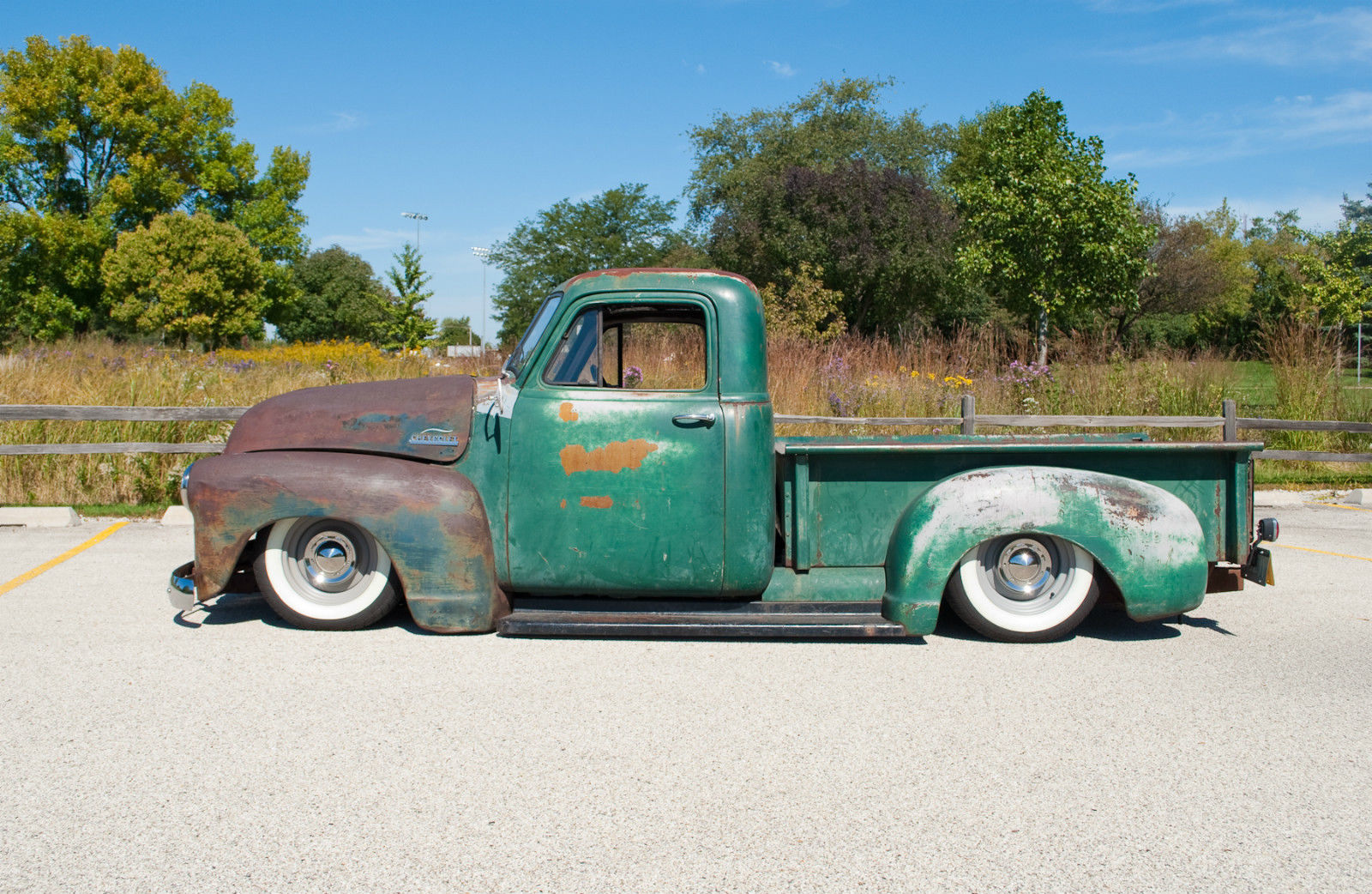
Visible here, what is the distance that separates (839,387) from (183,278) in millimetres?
35285

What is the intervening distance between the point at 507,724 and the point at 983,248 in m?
21.4

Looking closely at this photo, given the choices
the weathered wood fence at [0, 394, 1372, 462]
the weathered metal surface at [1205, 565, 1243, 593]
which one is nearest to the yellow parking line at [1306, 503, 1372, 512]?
the weathered wood fence at [0, 394, 1372, 462]

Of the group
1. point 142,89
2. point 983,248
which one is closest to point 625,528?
point 983,248

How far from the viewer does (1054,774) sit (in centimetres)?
323

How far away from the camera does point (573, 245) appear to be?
4044 centimetres

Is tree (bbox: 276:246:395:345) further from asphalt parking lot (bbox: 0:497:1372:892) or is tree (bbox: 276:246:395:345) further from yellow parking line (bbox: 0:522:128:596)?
asphalt parking lot (bbox: 0:497:1372:892)

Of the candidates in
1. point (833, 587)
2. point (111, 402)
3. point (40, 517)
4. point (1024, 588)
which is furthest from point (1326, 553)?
point (111, 402)

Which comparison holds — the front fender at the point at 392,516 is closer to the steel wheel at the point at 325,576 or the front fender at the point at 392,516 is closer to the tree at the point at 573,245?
the steel wheel at the point at 325,576

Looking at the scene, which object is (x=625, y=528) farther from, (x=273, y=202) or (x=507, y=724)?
(x=273, y=202)

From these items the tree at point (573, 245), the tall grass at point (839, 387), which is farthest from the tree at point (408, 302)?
the tall grass at point (839, 387)

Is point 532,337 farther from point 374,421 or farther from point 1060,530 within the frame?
point 1060,530

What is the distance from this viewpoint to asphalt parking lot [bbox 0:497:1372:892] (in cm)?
263

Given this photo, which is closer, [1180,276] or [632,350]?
[632,350]

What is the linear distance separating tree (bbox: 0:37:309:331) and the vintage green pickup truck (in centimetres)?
4196
